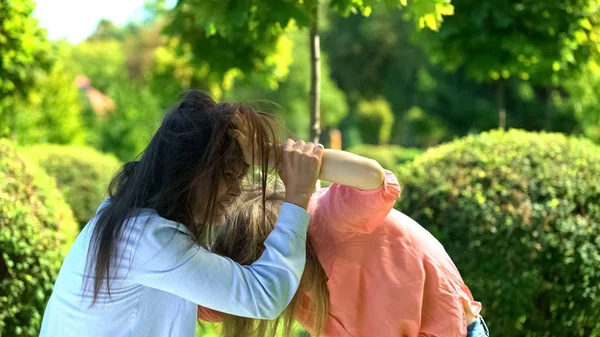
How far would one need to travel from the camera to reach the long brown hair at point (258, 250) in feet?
7.45

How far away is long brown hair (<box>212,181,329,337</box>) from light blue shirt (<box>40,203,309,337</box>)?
318mm

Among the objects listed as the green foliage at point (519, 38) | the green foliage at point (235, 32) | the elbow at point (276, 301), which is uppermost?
the green foliage at point (519, 38)

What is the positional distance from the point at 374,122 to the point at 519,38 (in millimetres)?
34430

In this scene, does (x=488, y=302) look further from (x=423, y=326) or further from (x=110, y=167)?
(x=110, y=167)

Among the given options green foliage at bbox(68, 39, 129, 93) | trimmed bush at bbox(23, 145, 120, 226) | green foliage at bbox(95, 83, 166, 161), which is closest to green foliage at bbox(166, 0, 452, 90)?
trimmed bush at bbox(23, 145, 120, 226)

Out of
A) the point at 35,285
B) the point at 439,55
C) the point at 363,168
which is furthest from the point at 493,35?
the point at 363,168

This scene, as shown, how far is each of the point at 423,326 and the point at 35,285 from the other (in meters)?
2.19

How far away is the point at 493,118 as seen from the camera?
27031 millimetres

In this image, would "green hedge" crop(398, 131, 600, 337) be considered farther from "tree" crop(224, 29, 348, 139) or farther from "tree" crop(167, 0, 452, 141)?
"tree" crop(224, 29, 348, 139)

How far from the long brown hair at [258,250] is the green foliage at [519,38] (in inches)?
138

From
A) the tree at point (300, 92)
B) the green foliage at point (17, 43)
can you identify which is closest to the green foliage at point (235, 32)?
the green foliage at point (17, 43)

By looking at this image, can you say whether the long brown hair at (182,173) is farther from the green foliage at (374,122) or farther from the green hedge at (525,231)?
the green foliage at (374,122)

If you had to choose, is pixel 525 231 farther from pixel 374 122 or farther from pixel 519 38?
pixel 374 122

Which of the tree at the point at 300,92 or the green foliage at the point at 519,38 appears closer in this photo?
the green foliage at the point at 519,38
